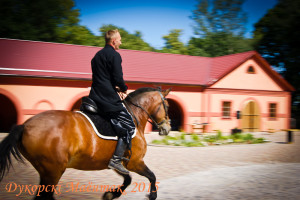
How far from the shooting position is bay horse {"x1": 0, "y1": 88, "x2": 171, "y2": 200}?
12.6ft

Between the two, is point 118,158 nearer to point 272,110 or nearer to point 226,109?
point 226,109

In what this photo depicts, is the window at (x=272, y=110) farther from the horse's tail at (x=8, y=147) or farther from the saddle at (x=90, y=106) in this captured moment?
the horse's tail at (x=8, y=147)

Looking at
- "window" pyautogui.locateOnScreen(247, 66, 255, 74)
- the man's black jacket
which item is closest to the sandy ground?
the man's black jacket

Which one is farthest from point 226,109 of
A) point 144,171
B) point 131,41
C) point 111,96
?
point 131,41

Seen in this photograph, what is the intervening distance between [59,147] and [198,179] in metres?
4.13

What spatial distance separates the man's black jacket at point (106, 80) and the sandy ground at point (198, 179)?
202 cm

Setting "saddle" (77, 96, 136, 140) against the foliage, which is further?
the foliage

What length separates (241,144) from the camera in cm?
1438

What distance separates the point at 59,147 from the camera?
12.9ft

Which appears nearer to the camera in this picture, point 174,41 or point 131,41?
point 131,41

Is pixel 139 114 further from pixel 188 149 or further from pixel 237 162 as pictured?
pixel 188 149

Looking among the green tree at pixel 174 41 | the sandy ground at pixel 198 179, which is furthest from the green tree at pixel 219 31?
the sandy ground at pixel 198 179

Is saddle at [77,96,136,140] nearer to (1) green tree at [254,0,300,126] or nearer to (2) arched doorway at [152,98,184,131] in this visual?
(2) arched doorway at [152,98,184,131]

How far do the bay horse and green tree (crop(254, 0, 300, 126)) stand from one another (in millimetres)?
30598
